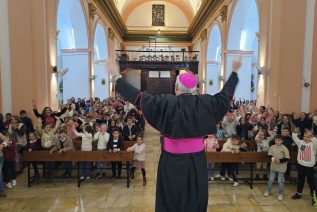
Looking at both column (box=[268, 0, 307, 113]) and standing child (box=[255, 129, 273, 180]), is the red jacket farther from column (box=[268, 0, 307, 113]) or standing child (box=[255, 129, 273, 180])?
column (box=[268, 0, 307, 113])

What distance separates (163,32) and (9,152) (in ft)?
91.1

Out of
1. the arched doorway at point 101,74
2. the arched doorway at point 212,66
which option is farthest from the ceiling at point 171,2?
the arched doorway at point 101,74

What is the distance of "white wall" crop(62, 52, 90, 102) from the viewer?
17266mm

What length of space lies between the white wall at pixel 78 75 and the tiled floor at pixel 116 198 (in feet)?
32.6

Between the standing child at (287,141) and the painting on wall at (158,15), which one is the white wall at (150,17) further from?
the standing child at (287,141)

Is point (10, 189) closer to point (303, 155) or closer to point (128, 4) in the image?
point (303, 155)

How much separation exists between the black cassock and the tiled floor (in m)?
3.23

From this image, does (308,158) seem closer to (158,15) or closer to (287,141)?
(287,141)

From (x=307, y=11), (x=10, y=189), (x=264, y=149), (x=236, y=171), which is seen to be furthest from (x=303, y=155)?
(x=10, y=189)

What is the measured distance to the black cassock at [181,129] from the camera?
111 inches

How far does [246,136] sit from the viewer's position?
931cm

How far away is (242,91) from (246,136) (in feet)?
31.0

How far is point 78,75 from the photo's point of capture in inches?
682

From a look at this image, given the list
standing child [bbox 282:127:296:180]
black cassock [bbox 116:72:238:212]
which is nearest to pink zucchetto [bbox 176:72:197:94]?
black cassock [bbox 116:72:238:212]
